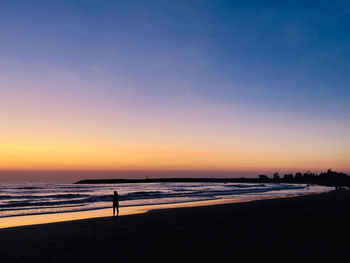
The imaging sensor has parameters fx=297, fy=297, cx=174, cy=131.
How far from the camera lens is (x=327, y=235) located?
13852mm

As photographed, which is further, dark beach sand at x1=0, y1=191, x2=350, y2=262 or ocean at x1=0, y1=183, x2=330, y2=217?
ocean at x1=0, y1=183, x2=330, y2=217

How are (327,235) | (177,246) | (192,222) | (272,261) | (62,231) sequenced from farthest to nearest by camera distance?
(192,222)
(62,231)
(327,235)
(177,246)
(272,261)

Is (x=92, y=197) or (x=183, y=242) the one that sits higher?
(x=183, y=242)

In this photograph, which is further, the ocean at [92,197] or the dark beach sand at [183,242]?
the ocean at [92,197]

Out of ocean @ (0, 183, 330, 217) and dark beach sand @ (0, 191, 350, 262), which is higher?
dark beach sand @ (0, 191, 350, 262)

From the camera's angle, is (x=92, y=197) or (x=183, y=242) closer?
(x=183, y=242)

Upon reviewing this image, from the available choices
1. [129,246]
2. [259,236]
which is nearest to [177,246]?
[129,246]

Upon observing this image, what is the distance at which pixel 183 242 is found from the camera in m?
12.9

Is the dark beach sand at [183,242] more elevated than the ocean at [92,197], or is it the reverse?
the dark beach sand at [183,242]

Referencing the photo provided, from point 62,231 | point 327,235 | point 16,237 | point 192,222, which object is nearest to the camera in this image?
point 327,235

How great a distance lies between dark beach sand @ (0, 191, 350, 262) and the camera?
35.2ft

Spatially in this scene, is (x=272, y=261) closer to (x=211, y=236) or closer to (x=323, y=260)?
Answer: (x=323, y=260)

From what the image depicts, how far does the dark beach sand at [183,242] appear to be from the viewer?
35.2 feet

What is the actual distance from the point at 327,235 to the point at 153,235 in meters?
8.23
